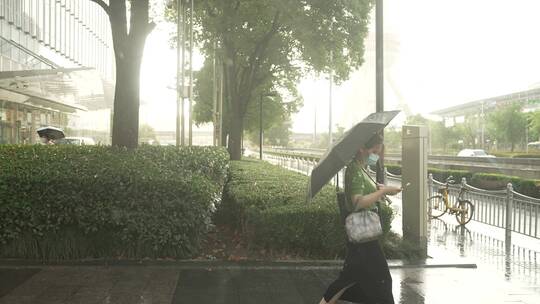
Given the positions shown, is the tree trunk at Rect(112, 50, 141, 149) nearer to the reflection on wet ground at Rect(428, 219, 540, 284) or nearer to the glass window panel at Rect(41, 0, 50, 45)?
the reflection on wet ground at Rect(428, 219, 540, 284)

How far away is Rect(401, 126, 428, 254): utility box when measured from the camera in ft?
29.8

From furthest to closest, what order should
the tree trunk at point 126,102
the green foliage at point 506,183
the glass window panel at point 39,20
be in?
the glass window panel at point 39,20, the green foliage at point 506,183, the tree trunk at point 126,102

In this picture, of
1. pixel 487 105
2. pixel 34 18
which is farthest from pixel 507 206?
pixel 487 105

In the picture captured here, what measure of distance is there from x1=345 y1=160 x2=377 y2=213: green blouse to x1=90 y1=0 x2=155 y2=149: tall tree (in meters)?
7.32

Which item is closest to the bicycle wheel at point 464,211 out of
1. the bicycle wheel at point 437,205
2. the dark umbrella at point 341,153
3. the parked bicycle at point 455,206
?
the parked bicycle at point 455,206

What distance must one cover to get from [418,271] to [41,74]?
30503 millimetres

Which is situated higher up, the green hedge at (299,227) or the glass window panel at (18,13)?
the glass window panel at (18,13)

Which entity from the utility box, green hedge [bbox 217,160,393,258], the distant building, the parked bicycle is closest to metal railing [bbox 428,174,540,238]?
the parked bicycle

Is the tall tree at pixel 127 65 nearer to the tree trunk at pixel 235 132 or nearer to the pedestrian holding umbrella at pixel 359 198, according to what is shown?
the pedestrian holding umbrella at pixel 359 198

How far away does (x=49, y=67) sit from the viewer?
43.7m

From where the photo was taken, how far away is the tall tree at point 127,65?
36.7 ft

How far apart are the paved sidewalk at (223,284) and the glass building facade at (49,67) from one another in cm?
2601

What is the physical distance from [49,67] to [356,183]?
43496 millimetres

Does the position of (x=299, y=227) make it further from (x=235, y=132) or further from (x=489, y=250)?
(x=235, y=132)
